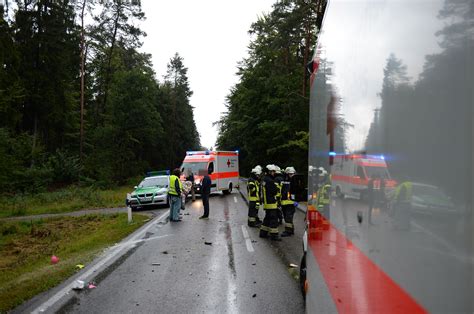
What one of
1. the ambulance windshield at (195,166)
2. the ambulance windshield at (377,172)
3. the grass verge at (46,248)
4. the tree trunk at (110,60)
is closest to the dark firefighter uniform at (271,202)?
the grass verge at (46,248)

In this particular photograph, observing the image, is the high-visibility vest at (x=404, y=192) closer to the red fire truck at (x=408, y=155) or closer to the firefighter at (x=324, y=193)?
the red fire truck at (x=408, y=155)

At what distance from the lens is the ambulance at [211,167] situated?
2545 centimetres

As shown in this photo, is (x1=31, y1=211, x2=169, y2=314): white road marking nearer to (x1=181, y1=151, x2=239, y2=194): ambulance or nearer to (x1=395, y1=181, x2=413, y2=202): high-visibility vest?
(x1=395, y1=181, x2=413, y2=202): high-visibility vest

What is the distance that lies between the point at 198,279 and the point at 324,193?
15.6 feet

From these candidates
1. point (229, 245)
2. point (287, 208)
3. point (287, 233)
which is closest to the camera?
point (229, 245)

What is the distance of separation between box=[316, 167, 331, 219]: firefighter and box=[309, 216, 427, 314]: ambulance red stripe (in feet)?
0.40

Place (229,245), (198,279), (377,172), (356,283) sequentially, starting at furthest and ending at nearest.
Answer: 1. (229,245)
2. (198,279)
3. (356,283)
4. (377,172)

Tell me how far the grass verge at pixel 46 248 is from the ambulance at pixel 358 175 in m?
5.23

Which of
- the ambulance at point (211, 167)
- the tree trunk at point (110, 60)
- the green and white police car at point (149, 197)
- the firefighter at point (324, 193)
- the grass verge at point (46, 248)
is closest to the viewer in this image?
the firefighter at point (324, 193)

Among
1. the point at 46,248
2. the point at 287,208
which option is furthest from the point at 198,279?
the point at 46,248

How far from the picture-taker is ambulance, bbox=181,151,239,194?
2545cm

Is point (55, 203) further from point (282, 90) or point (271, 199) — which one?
point (271, 199)

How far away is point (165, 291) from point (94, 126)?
4425 cm

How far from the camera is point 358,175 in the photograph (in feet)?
6.41
